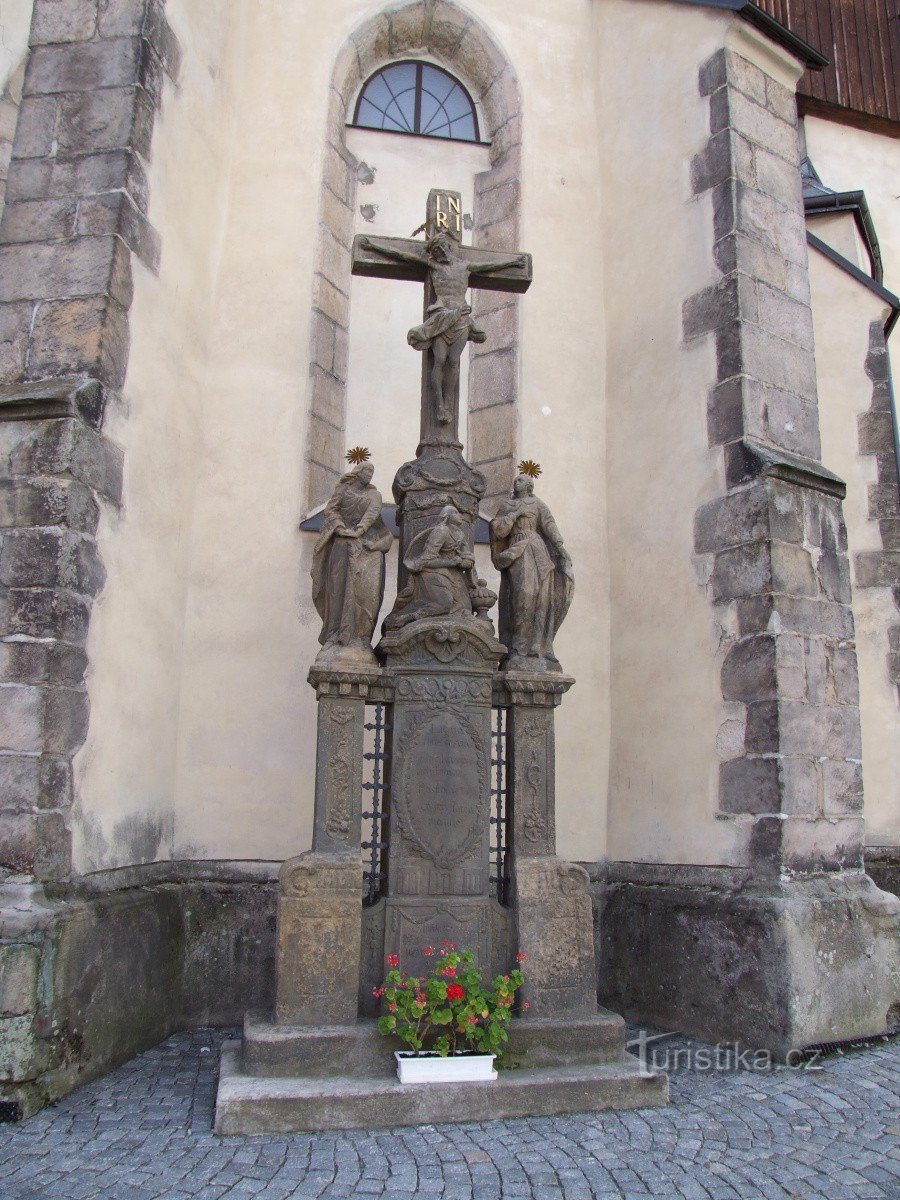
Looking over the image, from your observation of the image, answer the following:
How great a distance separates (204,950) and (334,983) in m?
1.78

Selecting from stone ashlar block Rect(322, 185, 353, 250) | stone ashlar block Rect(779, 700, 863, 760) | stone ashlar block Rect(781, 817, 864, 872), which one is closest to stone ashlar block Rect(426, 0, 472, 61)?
stone ashlar block Rect(322, 185, 353, 250)

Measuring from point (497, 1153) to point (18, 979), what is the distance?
2.10 meters

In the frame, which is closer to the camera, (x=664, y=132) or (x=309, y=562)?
(x=309, y=562)

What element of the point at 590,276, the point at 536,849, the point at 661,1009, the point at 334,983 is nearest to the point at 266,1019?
the point at 334,983

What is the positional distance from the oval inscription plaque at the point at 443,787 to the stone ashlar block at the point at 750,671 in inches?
65.1

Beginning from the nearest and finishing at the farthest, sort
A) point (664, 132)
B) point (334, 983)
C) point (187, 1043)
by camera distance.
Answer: point (334, 983) < point (187, 1043) < point (664, 132)

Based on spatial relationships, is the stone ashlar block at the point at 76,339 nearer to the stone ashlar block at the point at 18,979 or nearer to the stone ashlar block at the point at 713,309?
the stone ashlar block at the point at 18,979

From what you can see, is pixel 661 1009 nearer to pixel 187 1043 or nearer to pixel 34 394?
pixel 187 1043

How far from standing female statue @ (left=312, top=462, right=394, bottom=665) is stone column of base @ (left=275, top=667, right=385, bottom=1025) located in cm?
24

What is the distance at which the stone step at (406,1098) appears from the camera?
3.79m

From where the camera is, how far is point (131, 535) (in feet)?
17.6

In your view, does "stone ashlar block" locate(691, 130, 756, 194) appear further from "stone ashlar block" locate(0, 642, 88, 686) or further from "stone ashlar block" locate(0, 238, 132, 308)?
"stone ashlar block" locate(0, 642, 88, 686)

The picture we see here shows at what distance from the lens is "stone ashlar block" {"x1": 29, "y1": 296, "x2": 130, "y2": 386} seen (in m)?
5.02

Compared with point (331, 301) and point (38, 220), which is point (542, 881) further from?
point (331, 301)
